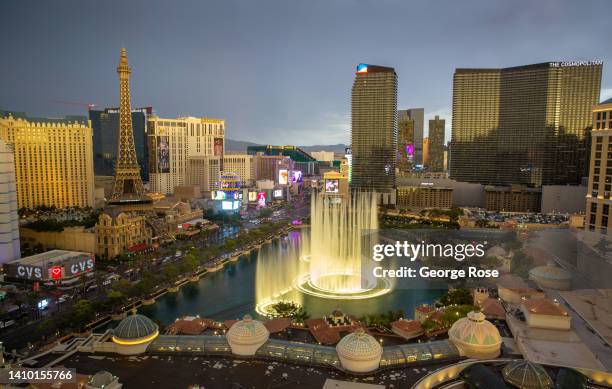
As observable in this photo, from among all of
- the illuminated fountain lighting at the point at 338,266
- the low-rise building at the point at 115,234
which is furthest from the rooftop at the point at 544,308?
the low-rise building at the point at 115,234

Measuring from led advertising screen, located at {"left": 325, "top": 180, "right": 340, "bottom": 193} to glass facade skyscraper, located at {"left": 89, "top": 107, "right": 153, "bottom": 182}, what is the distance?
47.7 m

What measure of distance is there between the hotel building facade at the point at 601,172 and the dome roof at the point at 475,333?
47.3ft

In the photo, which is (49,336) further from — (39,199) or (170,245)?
(39,199)

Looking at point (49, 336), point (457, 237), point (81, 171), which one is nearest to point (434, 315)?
point (457, 237)

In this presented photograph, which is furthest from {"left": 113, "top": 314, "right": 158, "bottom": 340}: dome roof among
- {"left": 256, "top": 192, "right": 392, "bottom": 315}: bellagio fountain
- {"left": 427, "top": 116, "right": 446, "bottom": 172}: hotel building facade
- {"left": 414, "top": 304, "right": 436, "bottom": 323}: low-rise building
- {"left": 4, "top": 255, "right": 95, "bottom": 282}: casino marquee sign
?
{"left": 427, "top": 116, "right": 446, "bottom": 172}: hotel building facade

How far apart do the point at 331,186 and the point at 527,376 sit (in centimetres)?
5653

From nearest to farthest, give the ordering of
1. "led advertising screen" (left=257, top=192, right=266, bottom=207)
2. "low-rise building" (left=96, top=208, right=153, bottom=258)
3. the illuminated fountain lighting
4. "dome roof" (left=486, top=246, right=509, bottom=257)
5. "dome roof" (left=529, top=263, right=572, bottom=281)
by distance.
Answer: "dome roof" (left=529, top=263, right=572, bottom=281) < the illuminated fountain lighting < "dome roof" (left=486, top=246, right=509, bottom=257) < "low-rise building" (left=96, top=208, right=153, bottom=258) < "led advertising screen" (left=257, top=192, right=266, bottom=207)

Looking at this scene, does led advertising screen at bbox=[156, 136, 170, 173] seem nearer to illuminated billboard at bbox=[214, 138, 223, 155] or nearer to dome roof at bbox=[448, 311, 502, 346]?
illuminated billboard at bbox=[214, 138, 223, 155]

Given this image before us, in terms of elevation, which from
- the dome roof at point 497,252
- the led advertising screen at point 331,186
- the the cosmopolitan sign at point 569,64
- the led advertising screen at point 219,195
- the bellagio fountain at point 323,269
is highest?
the the cosmopolitan sign at point 569,64

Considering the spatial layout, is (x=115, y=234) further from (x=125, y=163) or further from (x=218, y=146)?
(x=218, y=146)

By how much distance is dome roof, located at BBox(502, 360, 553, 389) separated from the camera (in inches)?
494

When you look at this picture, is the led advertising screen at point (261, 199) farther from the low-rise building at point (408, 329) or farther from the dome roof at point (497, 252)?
the low-rise building at point (408, 329)

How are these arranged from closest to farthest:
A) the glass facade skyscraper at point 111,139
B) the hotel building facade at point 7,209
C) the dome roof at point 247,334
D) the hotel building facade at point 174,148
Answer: the dome roof at point 247,334
the hotel building facade at point 7,209
the hotel building facade at point 174,148
the glass facade skyscraper at point 111,139

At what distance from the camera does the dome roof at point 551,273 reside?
2302 cm
